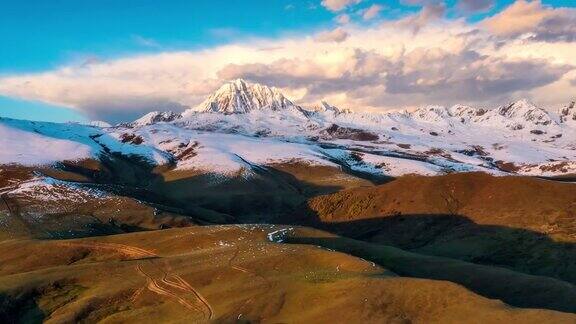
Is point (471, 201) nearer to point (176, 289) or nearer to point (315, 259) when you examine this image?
point (315, 259)

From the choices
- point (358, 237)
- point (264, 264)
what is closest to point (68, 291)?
point (264, 264)

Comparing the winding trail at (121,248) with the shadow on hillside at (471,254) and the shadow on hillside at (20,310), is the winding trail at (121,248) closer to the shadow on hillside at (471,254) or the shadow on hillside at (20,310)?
the shadow on hillside at (20,310)

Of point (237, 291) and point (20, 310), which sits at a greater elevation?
point (237, 291)

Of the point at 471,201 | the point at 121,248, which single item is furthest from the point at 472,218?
the point at 121,248

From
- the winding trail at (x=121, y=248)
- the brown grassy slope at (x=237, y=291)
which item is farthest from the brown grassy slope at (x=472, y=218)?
the winding trail at (x=121, y=248)

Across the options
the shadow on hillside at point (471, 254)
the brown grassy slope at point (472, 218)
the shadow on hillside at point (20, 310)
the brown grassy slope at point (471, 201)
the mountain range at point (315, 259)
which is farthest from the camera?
the brown grassy slope at point (471, 201)

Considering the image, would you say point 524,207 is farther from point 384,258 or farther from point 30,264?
point 30,264

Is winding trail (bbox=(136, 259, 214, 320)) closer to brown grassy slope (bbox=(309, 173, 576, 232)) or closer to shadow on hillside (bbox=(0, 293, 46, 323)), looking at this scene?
shadow on hillside (bbox=(0, 293, 46, 323))

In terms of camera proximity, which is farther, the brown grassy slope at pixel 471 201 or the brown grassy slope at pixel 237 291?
the brown grassy slope at pixel 471 201
